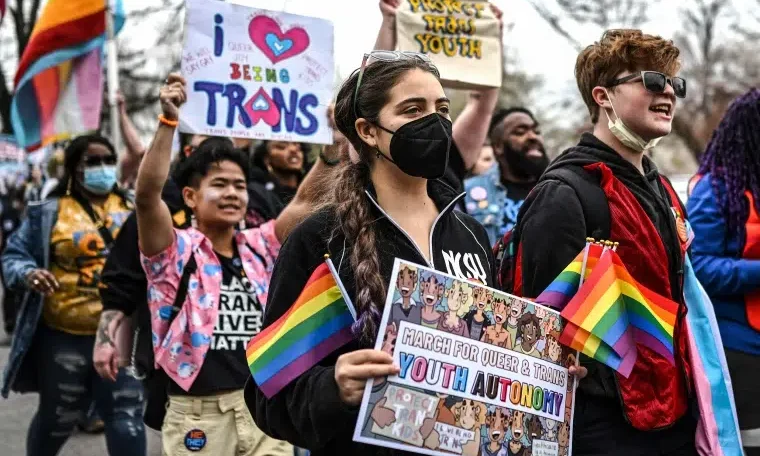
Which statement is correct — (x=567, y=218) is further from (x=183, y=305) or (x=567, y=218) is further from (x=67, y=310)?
(x=67, y=310)

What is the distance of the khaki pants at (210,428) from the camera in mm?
4027

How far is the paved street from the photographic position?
6.70 metres

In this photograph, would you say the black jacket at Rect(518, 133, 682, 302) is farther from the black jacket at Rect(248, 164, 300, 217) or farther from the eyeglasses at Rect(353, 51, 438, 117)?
the black jacket at Rect(248, 164, 300, 217)

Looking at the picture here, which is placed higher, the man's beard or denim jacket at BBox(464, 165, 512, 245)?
the man's beard

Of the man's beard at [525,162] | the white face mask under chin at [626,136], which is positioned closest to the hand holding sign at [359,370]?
the white face mask under chin at [626,136]

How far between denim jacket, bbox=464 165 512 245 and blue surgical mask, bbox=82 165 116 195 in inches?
80.8

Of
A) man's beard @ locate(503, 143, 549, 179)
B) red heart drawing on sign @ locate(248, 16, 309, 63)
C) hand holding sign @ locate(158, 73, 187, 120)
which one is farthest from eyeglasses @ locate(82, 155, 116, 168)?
man's beard @ locate(503, 143, 549, 179)

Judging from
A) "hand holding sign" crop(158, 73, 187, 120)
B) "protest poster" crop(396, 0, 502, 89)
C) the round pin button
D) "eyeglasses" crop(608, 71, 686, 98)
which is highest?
"protest poster" crop(396, 0, 502, 89)

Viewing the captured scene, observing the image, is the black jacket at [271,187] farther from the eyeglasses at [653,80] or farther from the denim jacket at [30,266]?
the eyeglasses at [653,80]

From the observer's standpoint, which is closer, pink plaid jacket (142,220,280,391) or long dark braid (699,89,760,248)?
long dark braid (699,89,760,248)

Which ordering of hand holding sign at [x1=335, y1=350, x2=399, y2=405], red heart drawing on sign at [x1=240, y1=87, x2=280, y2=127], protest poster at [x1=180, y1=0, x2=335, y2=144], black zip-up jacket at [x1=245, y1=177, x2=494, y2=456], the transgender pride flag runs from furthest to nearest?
the transgender pride flag → red heart drawing on sign at [x1=240, y1=87, x2=280, y2=127] → protest poster at [x1=180, y1=0, x2=335, y2=144] → black zip-up jacket at [x1=245, y1=177, x2=494, y2=456] → hand holding sign at [x1=335, y1=350, x2=399, y2=405]

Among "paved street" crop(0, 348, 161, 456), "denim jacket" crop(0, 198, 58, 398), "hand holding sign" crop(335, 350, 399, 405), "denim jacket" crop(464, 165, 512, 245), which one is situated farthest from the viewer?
"paved street" crop(0, 348, 161, 456)

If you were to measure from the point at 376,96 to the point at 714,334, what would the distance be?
54.2 inches

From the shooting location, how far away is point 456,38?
494 cm
